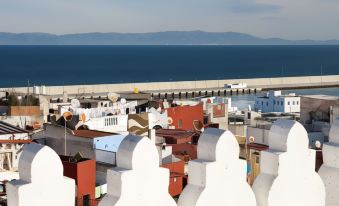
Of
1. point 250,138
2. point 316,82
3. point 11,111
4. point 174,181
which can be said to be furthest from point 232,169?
point 316,82

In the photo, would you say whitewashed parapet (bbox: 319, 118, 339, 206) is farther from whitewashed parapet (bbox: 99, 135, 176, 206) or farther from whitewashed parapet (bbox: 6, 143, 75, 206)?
whitewashed parapet (bbox: 6, 143, 75, 206)

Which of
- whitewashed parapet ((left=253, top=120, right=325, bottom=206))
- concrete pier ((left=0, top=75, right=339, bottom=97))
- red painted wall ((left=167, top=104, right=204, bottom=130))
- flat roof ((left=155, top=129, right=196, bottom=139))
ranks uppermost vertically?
whitewashed parapet ((left=253, top=120, right=325, bottom=206))

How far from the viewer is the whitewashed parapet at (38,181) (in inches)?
150

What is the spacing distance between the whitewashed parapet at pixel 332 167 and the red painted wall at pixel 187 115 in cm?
3273

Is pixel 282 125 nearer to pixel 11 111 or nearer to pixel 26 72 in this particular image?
pixel 11 111

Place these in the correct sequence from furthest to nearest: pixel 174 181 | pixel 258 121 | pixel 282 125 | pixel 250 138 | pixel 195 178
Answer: pixel 258 121 < pixel 250 138 < pixel 174 181 < pixel 282 125 < pixel 195 178

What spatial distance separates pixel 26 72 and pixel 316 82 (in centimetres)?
10206

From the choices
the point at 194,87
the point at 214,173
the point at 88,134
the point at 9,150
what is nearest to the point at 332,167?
the point at 214,173

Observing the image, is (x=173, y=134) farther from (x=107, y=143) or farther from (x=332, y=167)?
(x=332, y=167)

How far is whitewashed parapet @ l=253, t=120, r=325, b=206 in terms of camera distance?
16.0ft

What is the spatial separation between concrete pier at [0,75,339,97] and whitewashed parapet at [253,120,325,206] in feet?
240

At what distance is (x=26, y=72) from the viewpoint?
185375 mm

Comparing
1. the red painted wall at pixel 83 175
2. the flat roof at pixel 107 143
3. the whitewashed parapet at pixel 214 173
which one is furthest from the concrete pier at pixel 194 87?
the whitewashed parapet at pixel 214 173

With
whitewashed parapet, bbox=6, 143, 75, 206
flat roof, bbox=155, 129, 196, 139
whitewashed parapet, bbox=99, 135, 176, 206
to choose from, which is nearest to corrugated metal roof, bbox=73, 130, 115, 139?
flat roof, bbox=155, 129, 196, 139
